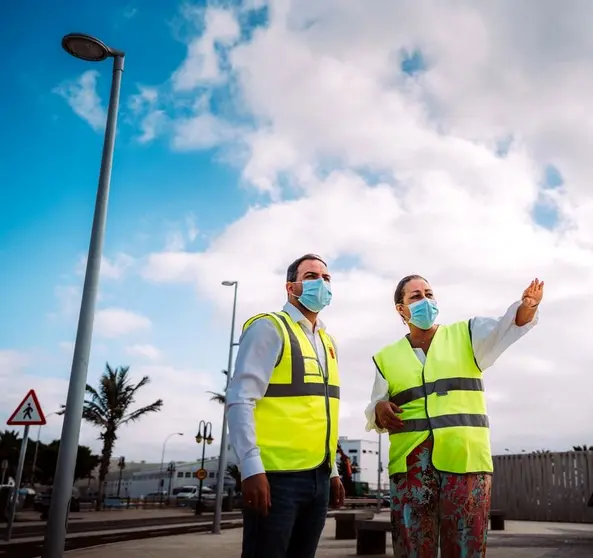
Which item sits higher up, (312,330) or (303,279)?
(303,279)

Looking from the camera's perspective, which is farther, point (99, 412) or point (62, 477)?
point (99, 412)

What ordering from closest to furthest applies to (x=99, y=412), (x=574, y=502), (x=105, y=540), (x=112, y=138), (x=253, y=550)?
(x=253, y=550) < (x=112, y=138) < (x=105, y=540) < (x=574, y=502) < (x=99, y=412)

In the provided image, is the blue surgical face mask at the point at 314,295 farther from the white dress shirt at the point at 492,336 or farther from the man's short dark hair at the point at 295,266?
the white dress shirt at the point at 492,336

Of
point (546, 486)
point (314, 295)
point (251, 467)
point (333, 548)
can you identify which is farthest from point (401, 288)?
point (546, 486)

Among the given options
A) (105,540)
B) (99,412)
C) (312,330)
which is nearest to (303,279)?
(312,330)

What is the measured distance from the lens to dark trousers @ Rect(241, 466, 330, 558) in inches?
104

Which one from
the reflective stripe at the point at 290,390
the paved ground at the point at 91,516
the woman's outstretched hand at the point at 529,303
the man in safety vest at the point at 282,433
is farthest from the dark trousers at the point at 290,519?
the paved ground at the point at 91,516

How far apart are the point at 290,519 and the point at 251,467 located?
294mm

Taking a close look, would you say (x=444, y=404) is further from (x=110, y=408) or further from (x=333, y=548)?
(x=110, y=408)

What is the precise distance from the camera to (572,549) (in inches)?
336

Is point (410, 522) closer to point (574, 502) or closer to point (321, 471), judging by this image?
point (321, 471)

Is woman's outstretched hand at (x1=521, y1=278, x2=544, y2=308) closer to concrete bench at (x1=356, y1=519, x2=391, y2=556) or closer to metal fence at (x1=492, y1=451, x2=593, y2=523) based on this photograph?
concrete bench at (x1=356, y1=519, x2=391, y2=556)

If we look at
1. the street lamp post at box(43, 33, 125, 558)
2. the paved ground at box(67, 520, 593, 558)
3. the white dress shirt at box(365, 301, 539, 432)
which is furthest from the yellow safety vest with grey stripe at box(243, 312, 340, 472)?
the paved ground at box(67, 520, 593, 558)

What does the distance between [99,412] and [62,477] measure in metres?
30.6
